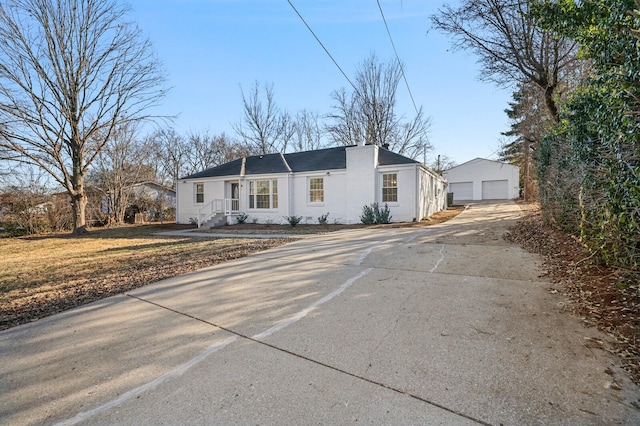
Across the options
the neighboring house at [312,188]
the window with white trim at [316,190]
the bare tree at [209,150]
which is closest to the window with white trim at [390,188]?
the neighboring house at [312,188]

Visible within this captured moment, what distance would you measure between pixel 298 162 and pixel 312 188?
2.34 metres

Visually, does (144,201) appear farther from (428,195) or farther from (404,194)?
(428,195)

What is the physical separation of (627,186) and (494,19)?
11942 mm

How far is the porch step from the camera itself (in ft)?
58.9

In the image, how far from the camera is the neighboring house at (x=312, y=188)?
51.3ft

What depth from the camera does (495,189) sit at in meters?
35.3

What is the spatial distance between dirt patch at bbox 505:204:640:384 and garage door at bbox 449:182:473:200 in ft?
107

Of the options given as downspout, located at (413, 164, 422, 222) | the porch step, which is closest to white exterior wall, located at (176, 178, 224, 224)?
the porch step

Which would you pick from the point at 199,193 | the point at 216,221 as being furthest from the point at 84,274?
the point at 199,193

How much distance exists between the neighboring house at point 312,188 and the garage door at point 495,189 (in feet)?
59.4

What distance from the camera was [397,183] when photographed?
1563cm

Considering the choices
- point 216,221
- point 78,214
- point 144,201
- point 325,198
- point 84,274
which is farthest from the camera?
point 144,201

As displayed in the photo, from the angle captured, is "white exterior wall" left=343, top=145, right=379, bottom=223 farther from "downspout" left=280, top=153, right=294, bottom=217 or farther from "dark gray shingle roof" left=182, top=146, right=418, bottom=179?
"downspout" left=280, top=153, right=294, bottom=217

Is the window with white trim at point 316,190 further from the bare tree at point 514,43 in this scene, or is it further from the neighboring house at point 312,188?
the bare tree at point 514,43
